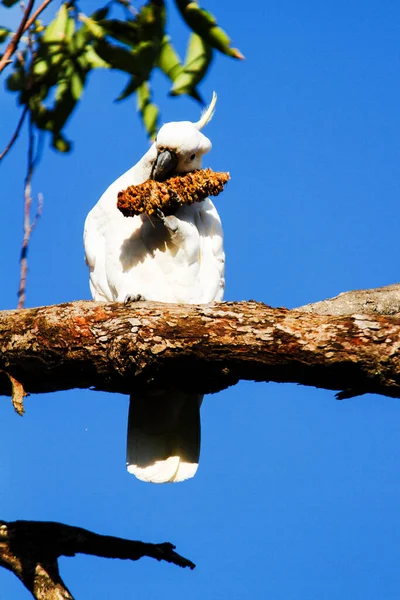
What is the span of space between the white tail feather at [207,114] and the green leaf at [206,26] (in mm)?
1488

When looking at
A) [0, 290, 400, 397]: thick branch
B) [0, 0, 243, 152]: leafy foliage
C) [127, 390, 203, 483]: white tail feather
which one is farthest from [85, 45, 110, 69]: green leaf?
[127, 390, 203, 483]: white tail feather

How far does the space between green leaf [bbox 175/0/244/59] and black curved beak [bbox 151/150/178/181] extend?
4.12 ft

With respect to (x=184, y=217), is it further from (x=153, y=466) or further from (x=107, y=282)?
(x=153, y=466)

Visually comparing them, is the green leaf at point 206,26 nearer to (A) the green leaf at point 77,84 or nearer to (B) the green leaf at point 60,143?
(A) the green leaf at point 77,84

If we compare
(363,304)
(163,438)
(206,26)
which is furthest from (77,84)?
(163,438)

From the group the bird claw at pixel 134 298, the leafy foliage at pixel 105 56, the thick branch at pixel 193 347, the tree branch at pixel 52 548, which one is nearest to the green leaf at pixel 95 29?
the leafy foliage at pixel 105 56

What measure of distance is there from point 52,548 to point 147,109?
1654 millimetres

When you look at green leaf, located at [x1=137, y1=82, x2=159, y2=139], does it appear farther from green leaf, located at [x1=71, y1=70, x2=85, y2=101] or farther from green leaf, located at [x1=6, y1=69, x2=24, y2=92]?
green leaf, located at [x1=6, y1=69, x2=24, y2=92]

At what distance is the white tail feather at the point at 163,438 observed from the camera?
3.52m

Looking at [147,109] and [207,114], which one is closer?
[147,109]

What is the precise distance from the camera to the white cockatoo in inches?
140

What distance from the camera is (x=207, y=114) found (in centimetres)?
387

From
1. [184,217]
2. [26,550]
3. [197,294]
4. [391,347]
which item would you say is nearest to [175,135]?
[184,217]

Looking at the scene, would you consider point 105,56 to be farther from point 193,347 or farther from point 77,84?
point 193,347
